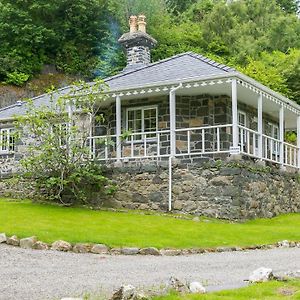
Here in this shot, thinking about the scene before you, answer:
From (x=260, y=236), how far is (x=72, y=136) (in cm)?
730

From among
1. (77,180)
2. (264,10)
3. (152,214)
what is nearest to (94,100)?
(77,180)

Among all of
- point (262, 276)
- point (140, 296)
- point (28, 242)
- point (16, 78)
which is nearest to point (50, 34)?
point (16, 78)

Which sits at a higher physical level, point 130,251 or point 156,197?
point 156,197

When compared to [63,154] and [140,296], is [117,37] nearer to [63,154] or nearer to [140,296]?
[63,154]

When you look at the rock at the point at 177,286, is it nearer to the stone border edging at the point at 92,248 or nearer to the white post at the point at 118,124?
the stone border edging at the point at 92,248

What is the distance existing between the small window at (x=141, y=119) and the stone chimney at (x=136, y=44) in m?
4.27

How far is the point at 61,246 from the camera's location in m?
12.7

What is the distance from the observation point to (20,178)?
2169 centimetres

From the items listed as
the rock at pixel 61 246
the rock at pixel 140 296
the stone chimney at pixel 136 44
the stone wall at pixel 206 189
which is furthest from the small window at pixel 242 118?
the rock at pixel 140 296

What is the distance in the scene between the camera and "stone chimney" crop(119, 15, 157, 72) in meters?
25.6

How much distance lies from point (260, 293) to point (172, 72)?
44.8ft

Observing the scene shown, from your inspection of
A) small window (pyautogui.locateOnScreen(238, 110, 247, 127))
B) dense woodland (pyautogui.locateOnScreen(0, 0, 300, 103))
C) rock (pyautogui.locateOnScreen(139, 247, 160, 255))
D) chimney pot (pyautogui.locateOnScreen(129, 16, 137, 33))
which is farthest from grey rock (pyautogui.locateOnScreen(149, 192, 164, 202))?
dense woodland (pyautogui.locateOnScreen(0, 0, 300, 103))

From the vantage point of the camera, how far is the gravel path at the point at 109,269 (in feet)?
27.9

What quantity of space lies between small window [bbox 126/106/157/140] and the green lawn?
4079mm
